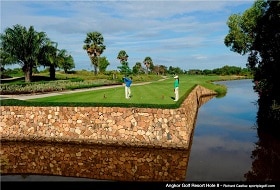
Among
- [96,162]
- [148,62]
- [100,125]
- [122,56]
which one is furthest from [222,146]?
[148,62]

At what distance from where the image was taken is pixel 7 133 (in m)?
23.1

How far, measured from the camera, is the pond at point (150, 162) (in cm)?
1536

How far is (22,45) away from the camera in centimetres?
4819

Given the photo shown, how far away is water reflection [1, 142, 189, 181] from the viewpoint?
52.0 feet

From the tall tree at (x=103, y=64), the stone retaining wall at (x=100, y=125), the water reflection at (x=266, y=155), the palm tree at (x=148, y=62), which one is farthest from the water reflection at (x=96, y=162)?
the palm tree at (x=148, y=62)

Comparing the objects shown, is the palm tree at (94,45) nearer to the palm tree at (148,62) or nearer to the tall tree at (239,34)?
the tall tree at (239,34)

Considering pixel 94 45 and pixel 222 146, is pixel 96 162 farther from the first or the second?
pixel 94 45

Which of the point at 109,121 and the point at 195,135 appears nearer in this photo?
the point at 109,121

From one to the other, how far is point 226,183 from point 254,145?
794cm

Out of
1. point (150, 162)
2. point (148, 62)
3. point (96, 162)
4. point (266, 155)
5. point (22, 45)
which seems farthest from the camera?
point (148, 62)

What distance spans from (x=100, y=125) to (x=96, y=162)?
4.42 metres

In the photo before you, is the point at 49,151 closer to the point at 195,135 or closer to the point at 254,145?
the point at 195,135

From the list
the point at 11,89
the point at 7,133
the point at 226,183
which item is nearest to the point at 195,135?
the point at 226,183

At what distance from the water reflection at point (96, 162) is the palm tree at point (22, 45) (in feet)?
98.8
